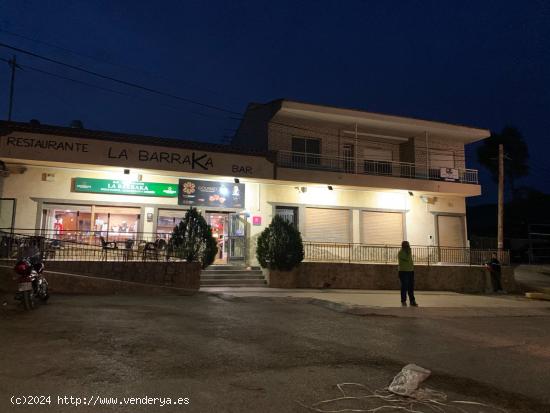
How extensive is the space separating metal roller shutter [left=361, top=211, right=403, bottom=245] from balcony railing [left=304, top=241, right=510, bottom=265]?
633 millimetres

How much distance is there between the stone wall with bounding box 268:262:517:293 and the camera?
17609 millimetres

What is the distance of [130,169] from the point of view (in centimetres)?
1762

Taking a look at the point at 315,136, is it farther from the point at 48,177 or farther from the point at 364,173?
the point at 48,177

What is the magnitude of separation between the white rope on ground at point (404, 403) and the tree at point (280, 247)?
1243 cm

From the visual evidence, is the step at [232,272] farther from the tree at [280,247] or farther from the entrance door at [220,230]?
the entrance door at [220,230]

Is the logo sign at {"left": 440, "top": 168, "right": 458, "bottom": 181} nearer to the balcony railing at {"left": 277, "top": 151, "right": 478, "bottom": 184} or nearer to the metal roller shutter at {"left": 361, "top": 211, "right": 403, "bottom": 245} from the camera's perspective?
the balcony railing at {"left": 277, "top": 151, "right": 478, "bottom": 184}

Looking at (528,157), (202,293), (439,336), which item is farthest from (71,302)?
(528,157)

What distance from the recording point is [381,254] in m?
20.8

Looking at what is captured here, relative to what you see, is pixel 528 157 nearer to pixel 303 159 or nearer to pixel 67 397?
pixel 303 159

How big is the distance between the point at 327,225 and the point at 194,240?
720 cm

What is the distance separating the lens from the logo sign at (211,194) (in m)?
18.9

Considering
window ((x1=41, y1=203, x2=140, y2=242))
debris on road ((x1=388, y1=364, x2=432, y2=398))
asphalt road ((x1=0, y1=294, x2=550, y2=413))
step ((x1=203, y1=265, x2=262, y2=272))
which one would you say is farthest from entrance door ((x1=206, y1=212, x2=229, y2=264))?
debris on road ((x1=388, y1=364, x2=432, y2=398))

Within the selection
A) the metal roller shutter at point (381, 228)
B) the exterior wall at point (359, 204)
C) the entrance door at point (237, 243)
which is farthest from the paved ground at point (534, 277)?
the entrance door at point (237, 243)

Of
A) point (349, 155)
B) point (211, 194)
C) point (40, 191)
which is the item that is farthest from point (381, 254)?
point (40, 191)
